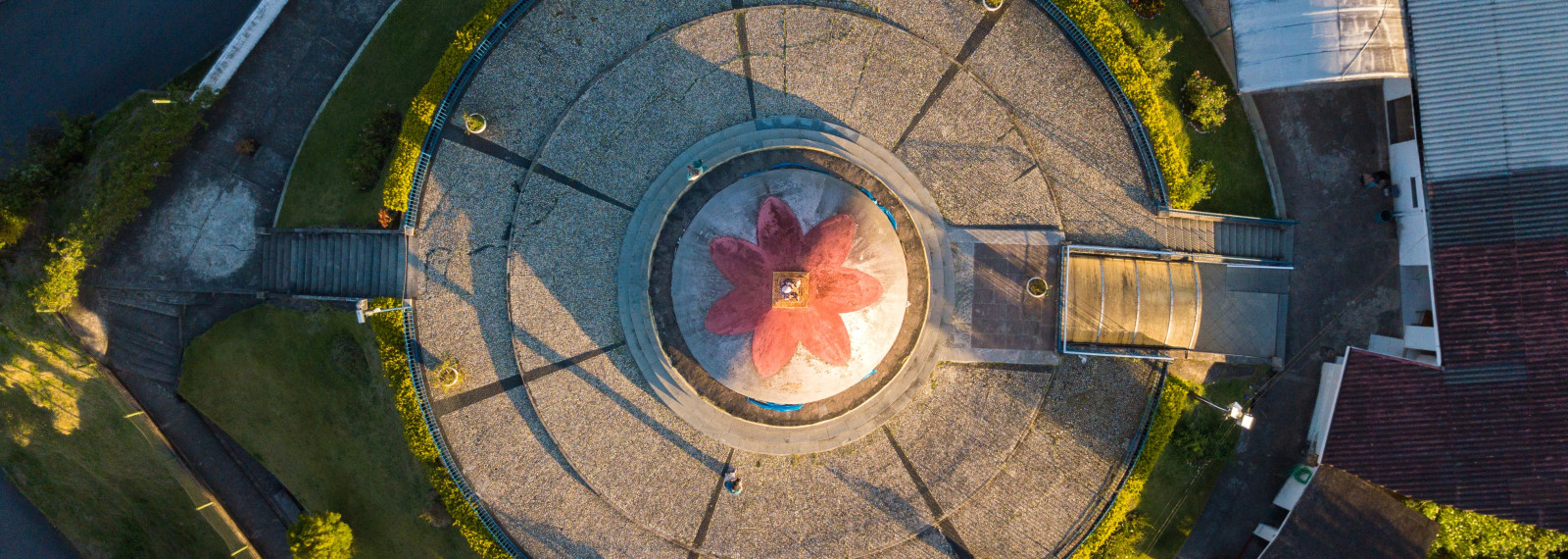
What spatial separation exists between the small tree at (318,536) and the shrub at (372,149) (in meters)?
13.7

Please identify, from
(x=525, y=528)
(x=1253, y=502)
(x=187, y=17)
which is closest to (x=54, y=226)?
(x=187, y=17)

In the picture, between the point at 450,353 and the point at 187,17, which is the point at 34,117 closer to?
the point at 187,17

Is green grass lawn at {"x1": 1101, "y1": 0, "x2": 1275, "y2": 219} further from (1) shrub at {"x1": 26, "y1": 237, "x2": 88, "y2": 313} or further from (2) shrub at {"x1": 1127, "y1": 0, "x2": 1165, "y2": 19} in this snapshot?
(1) shrub at {"x1": 26, "y1": 237, "x2": 88, "y2": 313}

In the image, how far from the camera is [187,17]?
29.9 m

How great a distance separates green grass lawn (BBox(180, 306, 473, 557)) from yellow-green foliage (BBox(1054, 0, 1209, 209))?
32391 millimetres

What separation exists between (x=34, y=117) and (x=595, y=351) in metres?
29.2

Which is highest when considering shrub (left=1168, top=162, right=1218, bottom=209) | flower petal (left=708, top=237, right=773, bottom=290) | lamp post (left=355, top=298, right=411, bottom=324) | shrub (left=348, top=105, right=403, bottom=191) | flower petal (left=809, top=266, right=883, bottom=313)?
shrub (left=348, top=105, right=403, bottom=191)

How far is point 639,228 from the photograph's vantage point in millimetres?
26078

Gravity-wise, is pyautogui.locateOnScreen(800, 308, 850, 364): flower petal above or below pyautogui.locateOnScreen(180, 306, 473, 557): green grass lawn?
above

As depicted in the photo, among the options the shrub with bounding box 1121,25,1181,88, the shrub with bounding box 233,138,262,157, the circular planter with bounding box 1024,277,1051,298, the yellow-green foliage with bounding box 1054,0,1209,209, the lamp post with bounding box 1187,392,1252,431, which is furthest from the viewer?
the shrub with bounding box 233,138,262,157

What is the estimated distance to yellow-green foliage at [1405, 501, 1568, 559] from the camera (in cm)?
2452

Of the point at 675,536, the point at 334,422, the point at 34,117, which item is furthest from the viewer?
the point at 34,117

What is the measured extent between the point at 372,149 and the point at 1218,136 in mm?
35568

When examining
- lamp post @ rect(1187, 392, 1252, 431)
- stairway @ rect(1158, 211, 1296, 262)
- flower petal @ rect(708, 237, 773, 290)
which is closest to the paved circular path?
stairway @ rect(1158, 211, 1296, 262)
